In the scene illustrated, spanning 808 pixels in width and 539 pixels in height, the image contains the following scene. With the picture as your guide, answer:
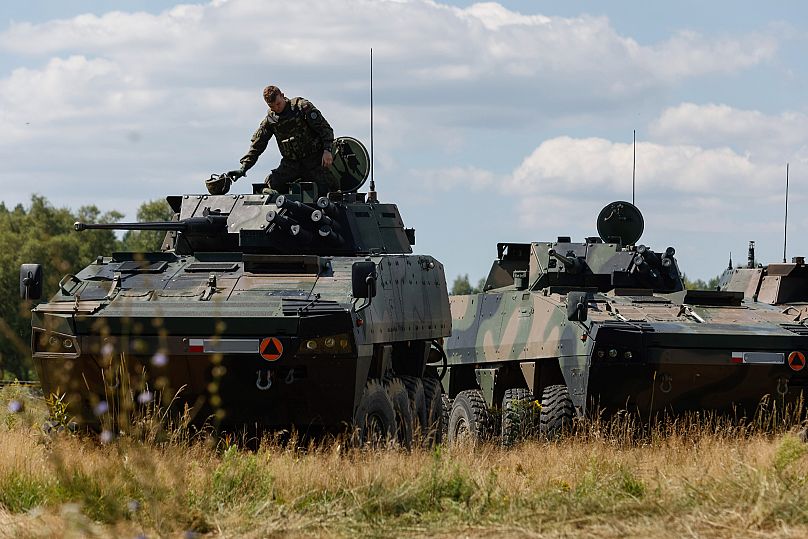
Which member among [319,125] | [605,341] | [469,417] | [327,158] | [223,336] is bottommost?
[469,417]

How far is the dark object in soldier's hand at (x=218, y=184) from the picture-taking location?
16.3 metres

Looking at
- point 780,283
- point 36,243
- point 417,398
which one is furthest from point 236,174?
point 36,243

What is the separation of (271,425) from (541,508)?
3.92m

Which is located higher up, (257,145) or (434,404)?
(257,145)

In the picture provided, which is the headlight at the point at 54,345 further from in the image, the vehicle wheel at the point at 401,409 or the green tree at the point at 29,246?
the green tree at the point at 29,246

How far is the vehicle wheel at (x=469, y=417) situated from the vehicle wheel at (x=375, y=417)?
3.54 m

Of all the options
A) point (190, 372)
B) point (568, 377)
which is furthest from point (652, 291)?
point (190, 372)

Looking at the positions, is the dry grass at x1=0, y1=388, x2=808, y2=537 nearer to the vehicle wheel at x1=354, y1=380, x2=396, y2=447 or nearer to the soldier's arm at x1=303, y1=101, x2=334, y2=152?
the vehicle wheel at x1=354, y1=380, x2=396, y2=447

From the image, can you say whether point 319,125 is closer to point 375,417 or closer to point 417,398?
point 417,398

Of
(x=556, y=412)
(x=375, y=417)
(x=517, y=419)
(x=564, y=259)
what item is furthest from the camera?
(x=564, y=259)

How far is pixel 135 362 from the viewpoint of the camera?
12.4 meters

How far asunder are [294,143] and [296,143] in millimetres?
21

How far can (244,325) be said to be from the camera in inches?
485

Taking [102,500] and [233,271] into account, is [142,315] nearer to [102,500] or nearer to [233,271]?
[233,271]
